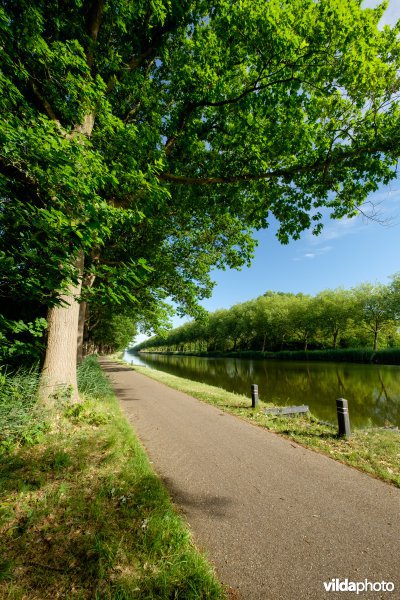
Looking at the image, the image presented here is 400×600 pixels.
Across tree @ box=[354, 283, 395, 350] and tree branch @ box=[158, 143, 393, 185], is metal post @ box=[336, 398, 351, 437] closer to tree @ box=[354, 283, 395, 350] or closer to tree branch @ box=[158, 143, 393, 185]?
tree branch @ box=[158, 143, 393, 185]

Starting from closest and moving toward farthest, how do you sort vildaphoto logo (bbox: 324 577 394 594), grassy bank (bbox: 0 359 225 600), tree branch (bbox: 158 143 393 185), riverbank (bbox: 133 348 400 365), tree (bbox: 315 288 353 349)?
grassy bank (bbox: 0 359 225 600), vildaphoto logo (bbox: 324 577 394 594), tree branch (bbox: 158 143 393 185), riverbank (bbox: 133 348 400 365), tree (bbox: 315 288 353 349)

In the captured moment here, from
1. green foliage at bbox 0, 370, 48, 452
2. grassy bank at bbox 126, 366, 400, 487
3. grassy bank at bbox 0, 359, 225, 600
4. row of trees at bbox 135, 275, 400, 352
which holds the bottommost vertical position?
grassy bank at bbox 126, 366, 400, 487

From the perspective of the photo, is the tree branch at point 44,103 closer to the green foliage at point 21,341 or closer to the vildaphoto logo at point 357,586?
the green foliage at point 21,341

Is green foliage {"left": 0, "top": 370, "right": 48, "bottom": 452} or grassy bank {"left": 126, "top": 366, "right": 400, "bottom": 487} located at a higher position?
green foliage {"left": 0, "top": 370, "right": 48, "bottom": 452}

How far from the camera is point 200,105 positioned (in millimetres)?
6711

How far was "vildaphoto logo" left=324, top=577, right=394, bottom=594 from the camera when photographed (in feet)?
7.97

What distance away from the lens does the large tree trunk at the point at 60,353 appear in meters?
5.73

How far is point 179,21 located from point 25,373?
32.1ft

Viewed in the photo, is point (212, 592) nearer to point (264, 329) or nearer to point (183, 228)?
point (183, 228)

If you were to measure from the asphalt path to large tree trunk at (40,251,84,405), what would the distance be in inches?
92.9

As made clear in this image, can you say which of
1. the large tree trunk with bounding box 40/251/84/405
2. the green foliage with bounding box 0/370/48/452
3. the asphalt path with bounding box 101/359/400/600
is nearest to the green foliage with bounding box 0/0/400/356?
the large tree trunk with bounding box 40/251/84/405

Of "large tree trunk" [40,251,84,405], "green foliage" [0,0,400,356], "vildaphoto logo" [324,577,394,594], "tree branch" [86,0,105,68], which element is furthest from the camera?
"tree branch" [86,0,105,68]

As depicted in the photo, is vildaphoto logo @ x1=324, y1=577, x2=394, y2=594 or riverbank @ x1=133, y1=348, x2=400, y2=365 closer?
vildaphoto logo @ x1=324, y1=577, x2=394, y2=594

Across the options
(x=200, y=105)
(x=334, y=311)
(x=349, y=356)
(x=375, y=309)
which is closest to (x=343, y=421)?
(x=200, y=105)
